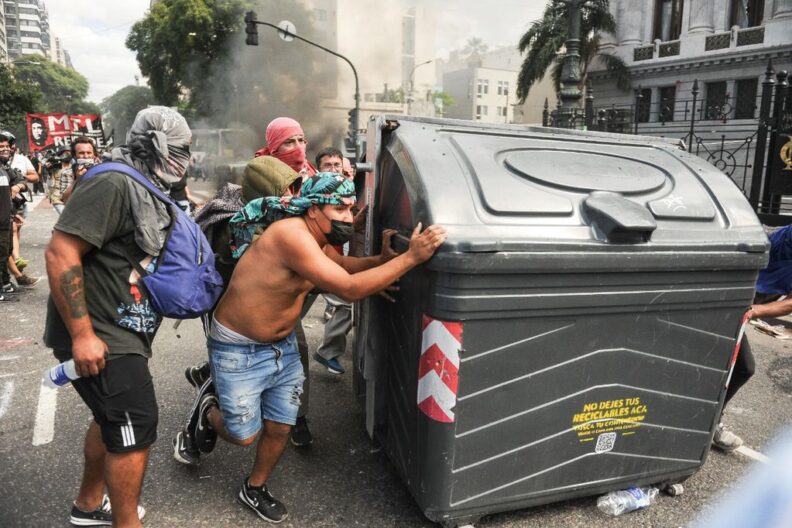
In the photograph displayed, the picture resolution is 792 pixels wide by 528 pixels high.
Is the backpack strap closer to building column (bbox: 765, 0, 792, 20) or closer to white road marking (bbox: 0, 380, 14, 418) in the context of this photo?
white road marking (bbox: 0, 380, 14, 418)

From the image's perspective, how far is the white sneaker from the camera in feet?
10.2

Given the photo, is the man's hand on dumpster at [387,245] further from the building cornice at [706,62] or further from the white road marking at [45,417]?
the building cornice at [706,62]

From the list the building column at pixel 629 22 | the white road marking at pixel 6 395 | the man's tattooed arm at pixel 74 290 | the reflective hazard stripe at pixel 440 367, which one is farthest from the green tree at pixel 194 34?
the reflective hazard stripe at pixel 440 367

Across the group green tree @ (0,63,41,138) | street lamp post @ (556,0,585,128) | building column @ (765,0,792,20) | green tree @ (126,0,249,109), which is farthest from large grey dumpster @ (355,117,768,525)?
green tree @ (0,63,41,138)

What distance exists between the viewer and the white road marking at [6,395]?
3.55m

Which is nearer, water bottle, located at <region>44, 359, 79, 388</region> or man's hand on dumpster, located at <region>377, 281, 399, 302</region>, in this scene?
water bottle, located at <region>44, 359, 79, 388</region>

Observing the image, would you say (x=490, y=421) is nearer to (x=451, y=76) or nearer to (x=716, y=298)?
(x=716, y=298)

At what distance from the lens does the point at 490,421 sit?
2.18 metres

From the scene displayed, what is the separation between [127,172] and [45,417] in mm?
2132

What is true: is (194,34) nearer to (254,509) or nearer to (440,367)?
(254,509)

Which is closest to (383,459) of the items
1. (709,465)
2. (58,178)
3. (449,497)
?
(449,497)

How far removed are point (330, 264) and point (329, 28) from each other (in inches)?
1297

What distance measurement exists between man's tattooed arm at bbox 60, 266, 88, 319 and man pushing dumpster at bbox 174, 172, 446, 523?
0.59m

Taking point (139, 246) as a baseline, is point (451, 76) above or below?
above
